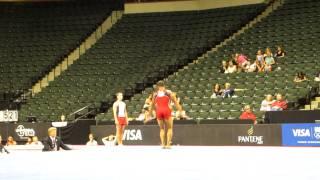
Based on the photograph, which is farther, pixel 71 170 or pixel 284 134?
pixel 284 134

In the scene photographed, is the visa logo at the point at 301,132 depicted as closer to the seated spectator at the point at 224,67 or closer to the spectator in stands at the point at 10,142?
the seated spectator at the point at 224,67

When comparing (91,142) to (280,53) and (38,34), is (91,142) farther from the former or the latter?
(38,34)

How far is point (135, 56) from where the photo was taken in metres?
32.7

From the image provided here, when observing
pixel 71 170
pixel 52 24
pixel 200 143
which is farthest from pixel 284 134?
pixel 52 24

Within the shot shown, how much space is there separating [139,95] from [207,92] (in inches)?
144

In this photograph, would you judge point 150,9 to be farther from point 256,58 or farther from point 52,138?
point 52,138

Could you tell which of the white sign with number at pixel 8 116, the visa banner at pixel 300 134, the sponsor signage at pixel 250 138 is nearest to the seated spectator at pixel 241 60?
the sponsor signage at pixel 250 138

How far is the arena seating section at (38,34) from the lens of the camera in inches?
1334

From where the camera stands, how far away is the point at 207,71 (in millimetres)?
28281

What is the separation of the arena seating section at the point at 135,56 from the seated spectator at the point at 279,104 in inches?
352

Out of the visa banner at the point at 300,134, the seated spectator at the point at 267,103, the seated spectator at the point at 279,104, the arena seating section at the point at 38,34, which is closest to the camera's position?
the visa banner at the point at 300,134

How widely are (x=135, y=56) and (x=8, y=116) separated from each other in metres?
7.73

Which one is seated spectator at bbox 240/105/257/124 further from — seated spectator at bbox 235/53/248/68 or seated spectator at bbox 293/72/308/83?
seated spectator at bbox 235/53/248/68

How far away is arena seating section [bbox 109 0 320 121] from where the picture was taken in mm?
24141
